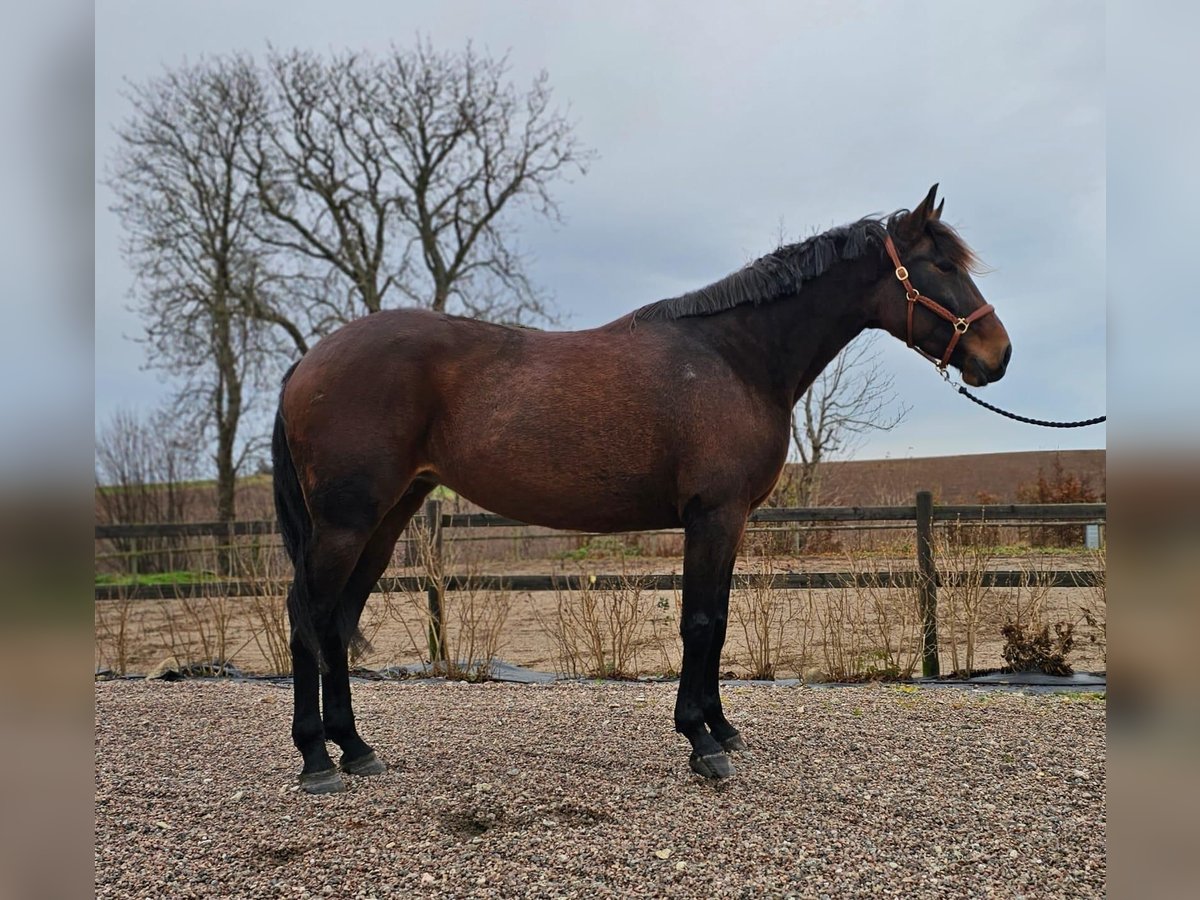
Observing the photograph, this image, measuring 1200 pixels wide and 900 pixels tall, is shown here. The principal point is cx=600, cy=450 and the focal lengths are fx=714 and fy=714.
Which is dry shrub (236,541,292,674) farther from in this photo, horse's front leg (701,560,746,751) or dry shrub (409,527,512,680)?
horse's front leg (701,560,746,751)

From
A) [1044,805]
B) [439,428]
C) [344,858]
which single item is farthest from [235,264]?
[1044,805]

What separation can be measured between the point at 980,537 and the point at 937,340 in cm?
304

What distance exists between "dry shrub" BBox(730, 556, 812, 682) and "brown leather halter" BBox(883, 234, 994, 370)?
2.76 m

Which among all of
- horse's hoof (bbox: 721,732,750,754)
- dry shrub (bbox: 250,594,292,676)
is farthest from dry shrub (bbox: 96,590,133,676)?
horse's hoof (bbox: 721,732,750,754)

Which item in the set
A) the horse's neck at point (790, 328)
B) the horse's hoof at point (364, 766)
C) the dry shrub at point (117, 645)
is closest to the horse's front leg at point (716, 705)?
the horse's neck at point (790, 328)

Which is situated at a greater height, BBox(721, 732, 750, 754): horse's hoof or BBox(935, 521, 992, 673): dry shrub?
BBox(935, 521, 992, 673): dry shrub

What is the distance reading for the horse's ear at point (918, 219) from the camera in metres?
3.39

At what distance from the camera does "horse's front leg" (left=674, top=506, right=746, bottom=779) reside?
320 cm

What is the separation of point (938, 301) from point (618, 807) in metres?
2.69

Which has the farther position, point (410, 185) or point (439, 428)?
point (410, 185)

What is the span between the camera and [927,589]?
5.82 metres

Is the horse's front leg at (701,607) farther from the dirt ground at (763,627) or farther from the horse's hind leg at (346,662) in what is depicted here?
the dirt ground at (763,627)
